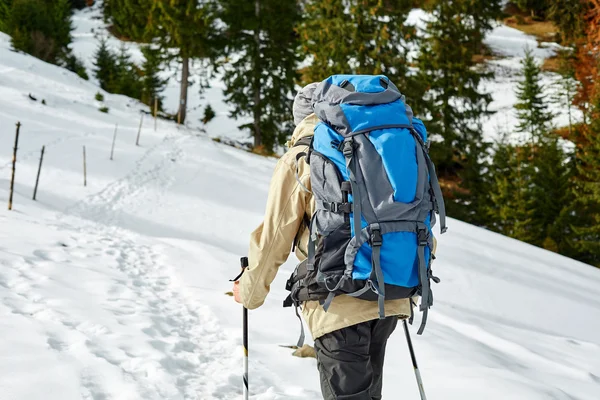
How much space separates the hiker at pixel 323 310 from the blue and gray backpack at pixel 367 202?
87 millimetres

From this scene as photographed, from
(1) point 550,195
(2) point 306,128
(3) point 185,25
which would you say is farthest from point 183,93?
(2) point 306,128

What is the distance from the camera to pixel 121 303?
570 cm

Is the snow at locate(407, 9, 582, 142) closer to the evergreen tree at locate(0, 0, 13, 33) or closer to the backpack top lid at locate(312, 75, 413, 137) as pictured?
the evergreen tree at locate(0, 0, 13, 33)

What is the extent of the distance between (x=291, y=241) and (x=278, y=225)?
0.35ft

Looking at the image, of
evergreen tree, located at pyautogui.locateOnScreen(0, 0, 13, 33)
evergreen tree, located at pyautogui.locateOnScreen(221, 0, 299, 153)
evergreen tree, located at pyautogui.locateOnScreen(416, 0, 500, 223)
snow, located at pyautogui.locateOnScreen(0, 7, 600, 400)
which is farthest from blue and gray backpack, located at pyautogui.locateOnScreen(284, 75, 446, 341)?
evergreen tree, located at pyautogui.locateOnScreen(0, 0, 13, 33)

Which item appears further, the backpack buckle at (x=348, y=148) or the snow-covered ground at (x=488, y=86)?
the snow-covered ground at (x=488, y=86)

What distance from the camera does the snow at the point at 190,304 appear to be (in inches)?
162

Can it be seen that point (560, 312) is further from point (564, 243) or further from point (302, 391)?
point (564, 243)

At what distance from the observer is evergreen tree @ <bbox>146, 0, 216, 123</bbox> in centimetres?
2580

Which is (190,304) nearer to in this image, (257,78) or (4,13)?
(257,78)

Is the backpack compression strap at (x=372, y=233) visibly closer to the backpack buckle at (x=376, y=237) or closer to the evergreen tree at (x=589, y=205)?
the backpack buckle at (x=376, y=237)

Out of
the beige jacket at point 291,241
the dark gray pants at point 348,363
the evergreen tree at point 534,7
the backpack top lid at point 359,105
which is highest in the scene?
the evergreen tree at point 534,7

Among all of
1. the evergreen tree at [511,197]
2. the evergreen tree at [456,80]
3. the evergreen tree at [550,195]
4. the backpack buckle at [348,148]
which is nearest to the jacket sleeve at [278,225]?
the backpack buckle at [348,148]

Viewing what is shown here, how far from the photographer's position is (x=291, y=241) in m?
2.61
